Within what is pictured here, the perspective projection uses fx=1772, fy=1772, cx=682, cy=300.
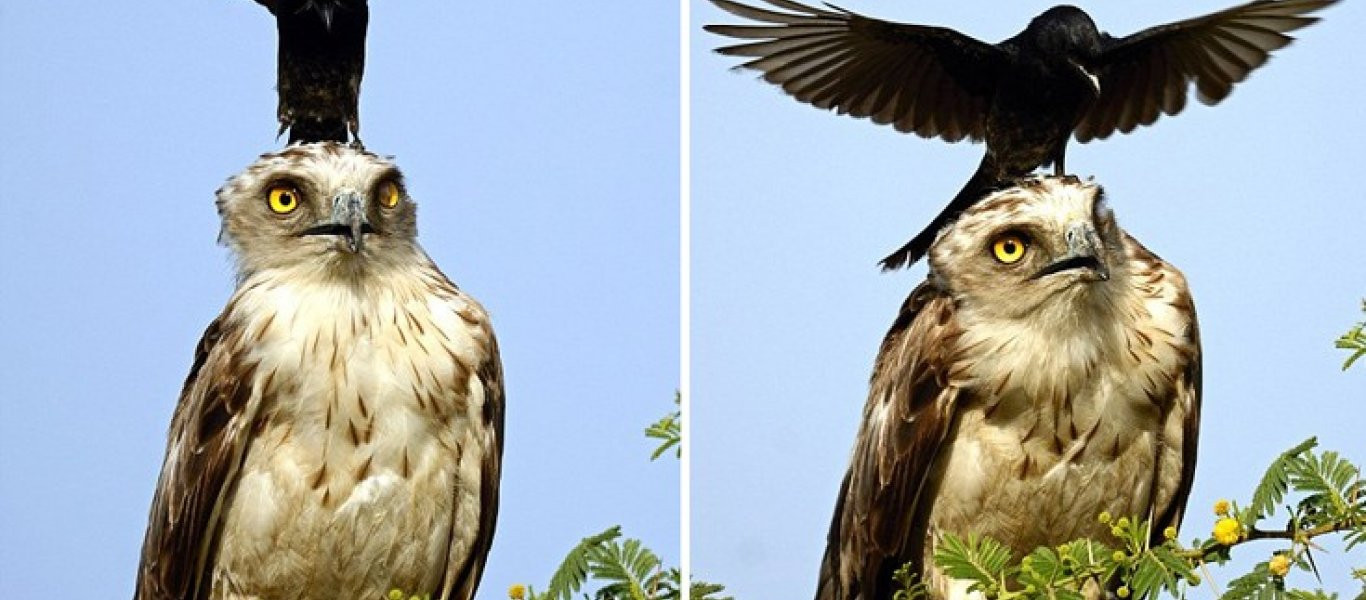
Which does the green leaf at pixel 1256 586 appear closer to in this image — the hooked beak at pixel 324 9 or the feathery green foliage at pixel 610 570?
the feathery green foliage at pixel 610 570

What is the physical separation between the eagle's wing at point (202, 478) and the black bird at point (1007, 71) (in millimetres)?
955

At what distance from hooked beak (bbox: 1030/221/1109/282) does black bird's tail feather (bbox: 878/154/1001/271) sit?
0.39 meters

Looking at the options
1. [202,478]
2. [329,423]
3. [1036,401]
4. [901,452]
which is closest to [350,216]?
[329,423]

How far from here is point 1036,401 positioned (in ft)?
7.07

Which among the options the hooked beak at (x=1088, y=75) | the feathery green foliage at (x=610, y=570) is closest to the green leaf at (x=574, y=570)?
the feathery green foliage at (x=610, y=570)

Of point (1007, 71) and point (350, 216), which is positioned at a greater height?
point (1007, 71)

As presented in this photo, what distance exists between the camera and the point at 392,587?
84.7 inches

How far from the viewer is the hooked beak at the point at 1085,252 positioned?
203cm

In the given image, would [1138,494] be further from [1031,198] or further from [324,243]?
[324,243]

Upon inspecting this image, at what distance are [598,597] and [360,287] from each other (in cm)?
52

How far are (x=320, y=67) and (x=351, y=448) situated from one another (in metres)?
0.75

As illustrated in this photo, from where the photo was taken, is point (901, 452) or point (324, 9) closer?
point (901, 452)

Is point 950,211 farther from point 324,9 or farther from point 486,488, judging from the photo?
point 324,9

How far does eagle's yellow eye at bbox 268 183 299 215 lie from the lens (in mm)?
2143
